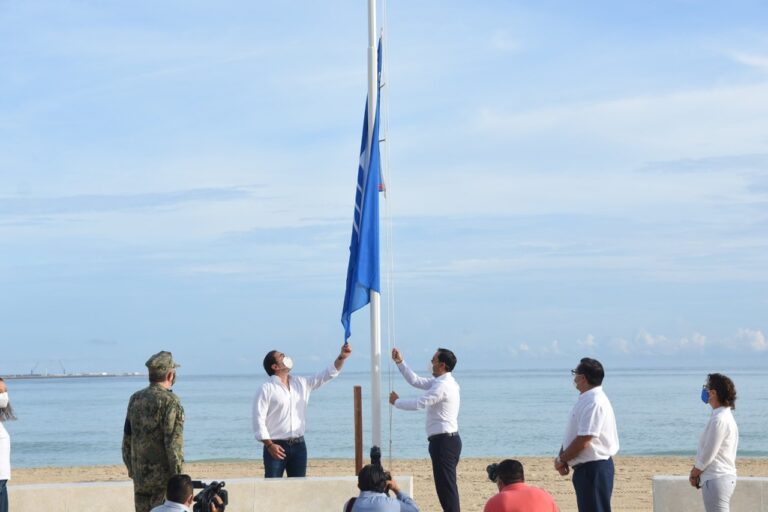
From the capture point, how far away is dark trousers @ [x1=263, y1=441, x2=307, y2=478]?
898 centimetres

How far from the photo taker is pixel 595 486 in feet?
24.2

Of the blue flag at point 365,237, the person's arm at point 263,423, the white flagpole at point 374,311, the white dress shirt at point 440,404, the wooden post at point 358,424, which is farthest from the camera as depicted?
the blue flag at point 365,237

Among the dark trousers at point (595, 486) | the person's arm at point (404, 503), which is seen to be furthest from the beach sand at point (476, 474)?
the person's arm at point (404, 503)

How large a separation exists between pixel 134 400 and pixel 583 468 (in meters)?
3.08

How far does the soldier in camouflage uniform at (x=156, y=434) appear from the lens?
6633mm

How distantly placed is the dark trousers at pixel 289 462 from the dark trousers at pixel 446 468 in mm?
1143

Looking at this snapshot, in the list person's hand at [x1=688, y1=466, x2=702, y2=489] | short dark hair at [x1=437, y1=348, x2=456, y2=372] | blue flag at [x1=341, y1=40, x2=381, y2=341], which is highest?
blue flag at [x1=341, y1=40, x2=381, y2=341]

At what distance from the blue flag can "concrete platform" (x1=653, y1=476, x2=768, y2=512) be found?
2944 mm

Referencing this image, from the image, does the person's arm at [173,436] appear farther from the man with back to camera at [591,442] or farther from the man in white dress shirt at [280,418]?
the man with back to camera at [591,442]

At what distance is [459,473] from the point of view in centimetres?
1853

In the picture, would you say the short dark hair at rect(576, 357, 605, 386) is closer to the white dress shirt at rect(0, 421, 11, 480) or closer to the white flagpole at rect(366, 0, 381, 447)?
the white flagpole at rect(366, 0, 381, 447)

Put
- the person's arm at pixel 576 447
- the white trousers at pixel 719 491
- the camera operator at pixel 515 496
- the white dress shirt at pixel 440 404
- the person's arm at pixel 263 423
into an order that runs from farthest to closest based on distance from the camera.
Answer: the person's arm at pixel 263 423
the white dress shirt at pixel 440 404
the white trousers at pixel 719 491
the person's arm at pixel 576 447
the camera operator at pixel 515 496

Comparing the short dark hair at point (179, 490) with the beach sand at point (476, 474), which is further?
the beach sand at point (476, 474)

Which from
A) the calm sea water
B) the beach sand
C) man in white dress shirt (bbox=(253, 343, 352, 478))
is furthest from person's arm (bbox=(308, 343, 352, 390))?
the calm sea water
